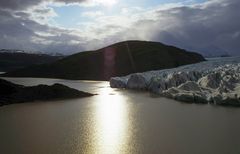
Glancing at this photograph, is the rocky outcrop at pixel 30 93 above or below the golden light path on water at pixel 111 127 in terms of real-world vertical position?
above

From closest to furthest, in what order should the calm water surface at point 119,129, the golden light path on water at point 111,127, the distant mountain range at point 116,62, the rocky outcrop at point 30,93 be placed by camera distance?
the calm water surface at point 119,129
the golden light path on water at point 111,127
the rocky outcrop at point 30,93
the distant mountain range at point 116,62

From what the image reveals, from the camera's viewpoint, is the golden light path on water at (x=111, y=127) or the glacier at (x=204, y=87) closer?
the golden light path on water at (x=111, y=127)

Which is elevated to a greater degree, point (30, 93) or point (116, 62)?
point (116, 62)

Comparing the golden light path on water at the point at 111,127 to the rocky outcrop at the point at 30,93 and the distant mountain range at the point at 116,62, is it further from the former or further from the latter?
the distant mountain range at the point at 116,62

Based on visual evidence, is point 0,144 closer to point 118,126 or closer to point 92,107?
point 118,126

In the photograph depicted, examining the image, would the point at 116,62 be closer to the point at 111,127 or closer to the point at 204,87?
the point at 204,87

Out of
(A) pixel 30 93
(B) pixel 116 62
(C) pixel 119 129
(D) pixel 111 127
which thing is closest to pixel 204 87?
(D) pixel 111 127

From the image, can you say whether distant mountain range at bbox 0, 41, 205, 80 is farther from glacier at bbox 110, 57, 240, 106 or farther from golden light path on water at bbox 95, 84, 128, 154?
golden light path on water at bbox 95, 84, 128, 154

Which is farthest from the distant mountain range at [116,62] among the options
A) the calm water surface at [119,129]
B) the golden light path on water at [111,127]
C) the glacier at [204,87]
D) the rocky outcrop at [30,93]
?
the calm water surface at [119,129]
